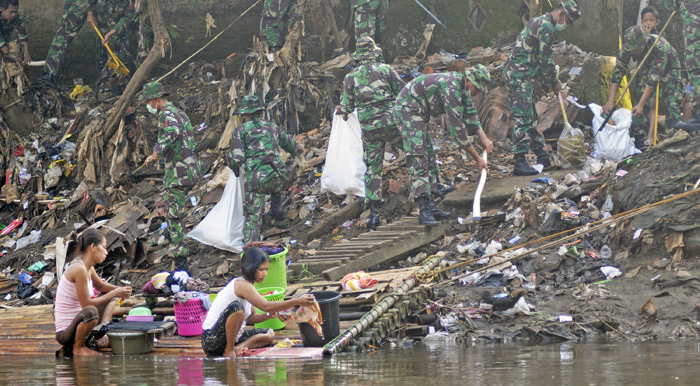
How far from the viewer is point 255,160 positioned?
399 inches

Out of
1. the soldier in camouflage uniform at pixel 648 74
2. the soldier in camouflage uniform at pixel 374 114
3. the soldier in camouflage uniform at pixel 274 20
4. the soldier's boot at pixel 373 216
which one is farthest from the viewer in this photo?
the soldier in camouflage uniform at pixel 274 20

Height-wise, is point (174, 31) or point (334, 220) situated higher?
point (174, 31)

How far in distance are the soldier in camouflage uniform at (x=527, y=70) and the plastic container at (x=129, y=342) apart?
5.33 m

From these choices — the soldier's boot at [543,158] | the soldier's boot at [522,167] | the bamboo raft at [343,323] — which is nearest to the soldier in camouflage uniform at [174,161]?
the bamboo raft at [343,323]

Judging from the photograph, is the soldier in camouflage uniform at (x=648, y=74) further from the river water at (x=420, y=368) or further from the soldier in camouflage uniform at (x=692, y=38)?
the river water at (x=420, y=368)

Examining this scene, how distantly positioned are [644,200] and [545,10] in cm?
506

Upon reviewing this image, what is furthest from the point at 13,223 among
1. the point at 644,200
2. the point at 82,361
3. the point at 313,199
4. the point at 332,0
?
the point at 644,200

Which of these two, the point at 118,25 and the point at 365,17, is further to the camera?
the point at 118,25

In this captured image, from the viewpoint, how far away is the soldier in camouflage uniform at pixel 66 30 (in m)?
14.5

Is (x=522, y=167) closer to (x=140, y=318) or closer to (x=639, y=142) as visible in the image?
(x=639, y=142)

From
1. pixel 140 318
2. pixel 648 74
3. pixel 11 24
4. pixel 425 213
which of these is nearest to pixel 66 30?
pixel 11 24

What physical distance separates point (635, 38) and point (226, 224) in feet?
17.8

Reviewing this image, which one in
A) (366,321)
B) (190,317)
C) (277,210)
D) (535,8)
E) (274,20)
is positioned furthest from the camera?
(274,20)

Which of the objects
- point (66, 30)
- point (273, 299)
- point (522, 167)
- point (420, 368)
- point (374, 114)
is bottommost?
point (420, 368)
